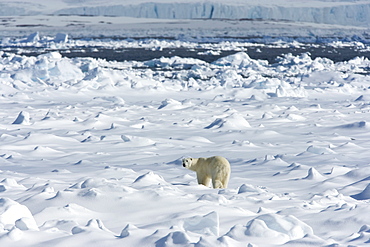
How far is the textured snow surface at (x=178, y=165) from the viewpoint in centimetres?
309

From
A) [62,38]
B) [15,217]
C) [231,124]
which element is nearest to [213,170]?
[15,217]

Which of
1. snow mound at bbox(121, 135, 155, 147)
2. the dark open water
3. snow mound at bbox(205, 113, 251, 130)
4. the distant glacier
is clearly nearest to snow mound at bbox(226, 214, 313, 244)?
snow mound at bbox(121, 135, 155, 147)

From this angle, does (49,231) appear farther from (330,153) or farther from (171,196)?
(330,153)

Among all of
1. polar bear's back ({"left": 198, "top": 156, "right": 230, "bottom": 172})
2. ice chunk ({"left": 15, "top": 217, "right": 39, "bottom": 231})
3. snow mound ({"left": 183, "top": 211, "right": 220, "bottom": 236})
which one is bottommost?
polar bear's back ({"left": 198, "top": 156, "right": 230, "bottom": 172})

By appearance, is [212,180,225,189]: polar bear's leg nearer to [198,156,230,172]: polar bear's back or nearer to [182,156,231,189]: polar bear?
[182,156,231,189]: polar bear

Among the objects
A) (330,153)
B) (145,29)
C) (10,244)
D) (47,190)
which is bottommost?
(145,29)

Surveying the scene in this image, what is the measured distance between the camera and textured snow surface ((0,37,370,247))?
10.1 feet

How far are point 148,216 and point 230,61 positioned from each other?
25.0m

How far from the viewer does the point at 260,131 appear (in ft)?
28.2

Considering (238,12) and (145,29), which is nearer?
(145,29)

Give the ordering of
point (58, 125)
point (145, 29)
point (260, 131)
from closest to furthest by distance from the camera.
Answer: point (260, 131) < point (58, 125) < point (145, 29)

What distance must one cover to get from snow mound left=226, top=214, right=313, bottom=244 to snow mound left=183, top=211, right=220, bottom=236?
0.31 ft

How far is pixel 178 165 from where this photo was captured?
20.1 feet

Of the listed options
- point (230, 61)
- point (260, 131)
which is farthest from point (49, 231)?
point (230, 61)
